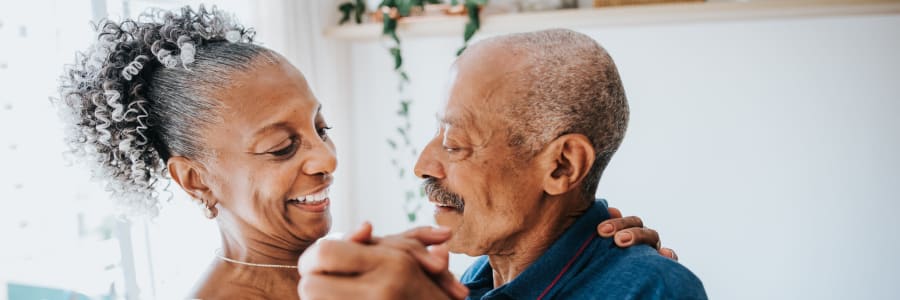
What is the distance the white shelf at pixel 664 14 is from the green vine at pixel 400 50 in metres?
0.07

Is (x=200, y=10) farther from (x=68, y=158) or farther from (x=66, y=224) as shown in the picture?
(x=66, y=224)

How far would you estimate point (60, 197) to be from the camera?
2.10 m

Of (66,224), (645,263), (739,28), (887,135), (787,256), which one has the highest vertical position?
(739,28)

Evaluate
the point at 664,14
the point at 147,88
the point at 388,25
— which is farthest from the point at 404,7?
the point at 147,88

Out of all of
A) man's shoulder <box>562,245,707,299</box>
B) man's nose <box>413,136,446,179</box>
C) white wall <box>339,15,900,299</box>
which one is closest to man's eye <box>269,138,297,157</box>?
man's nose <box>413,136,446,179</box>

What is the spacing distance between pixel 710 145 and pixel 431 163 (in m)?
1.99

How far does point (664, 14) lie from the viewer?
2586 millimetres

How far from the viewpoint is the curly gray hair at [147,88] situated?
125 centimetres

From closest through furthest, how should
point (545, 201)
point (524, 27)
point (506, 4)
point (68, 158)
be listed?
point (545, 201)
point (68, 158)
point (524, 27)
point (506, 4)

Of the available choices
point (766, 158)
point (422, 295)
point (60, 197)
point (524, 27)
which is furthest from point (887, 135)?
point (60, 197)

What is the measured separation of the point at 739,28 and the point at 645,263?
6.46 ft

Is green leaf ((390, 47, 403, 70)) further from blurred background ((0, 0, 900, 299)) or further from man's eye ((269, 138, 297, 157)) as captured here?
man's eye ((269, 138, 297, 157))

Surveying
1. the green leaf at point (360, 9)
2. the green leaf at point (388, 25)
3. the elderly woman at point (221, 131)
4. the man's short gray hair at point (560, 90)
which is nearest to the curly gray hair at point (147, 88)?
the elderly woman at point (221, 131)

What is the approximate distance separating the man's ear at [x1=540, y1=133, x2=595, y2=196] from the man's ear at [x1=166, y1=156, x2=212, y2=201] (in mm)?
696
